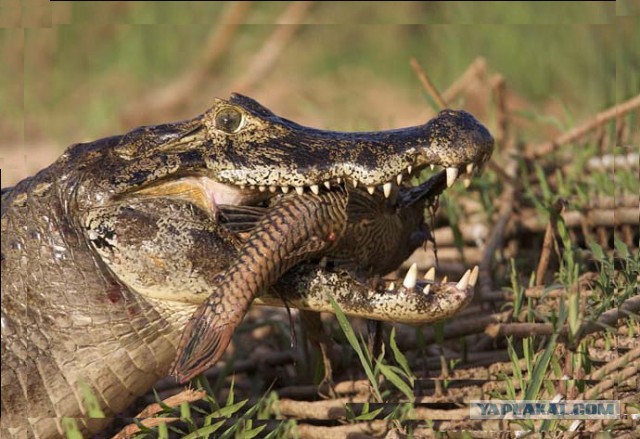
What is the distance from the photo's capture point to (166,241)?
115 inches

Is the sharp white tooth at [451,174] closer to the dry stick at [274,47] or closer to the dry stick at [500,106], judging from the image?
the dry stick at [500,106]

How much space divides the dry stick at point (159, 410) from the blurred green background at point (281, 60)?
3.82m

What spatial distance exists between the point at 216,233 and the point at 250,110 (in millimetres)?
395

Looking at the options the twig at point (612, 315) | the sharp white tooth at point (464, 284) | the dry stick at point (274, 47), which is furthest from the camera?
the dry stick at point (274, 47)

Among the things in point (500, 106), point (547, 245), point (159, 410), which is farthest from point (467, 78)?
point (159, 410)

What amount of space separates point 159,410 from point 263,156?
0.84m

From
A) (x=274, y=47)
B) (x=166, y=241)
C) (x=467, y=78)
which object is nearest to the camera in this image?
(x=166, y=241)

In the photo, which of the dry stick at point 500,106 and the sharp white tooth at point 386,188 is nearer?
the sharp white tooth at point 386,188

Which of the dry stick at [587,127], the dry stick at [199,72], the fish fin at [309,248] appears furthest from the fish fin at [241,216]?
the dry stick at [199,72]

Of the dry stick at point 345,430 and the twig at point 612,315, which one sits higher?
the twig at point 612,315

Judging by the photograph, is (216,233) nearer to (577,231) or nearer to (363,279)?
(363,279)

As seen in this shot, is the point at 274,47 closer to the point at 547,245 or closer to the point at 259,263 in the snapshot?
the point at 547,245

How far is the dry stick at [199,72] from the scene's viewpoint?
319 inches

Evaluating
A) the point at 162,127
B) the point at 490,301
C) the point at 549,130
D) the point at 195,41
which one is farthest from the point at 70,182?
the point at 195,41
